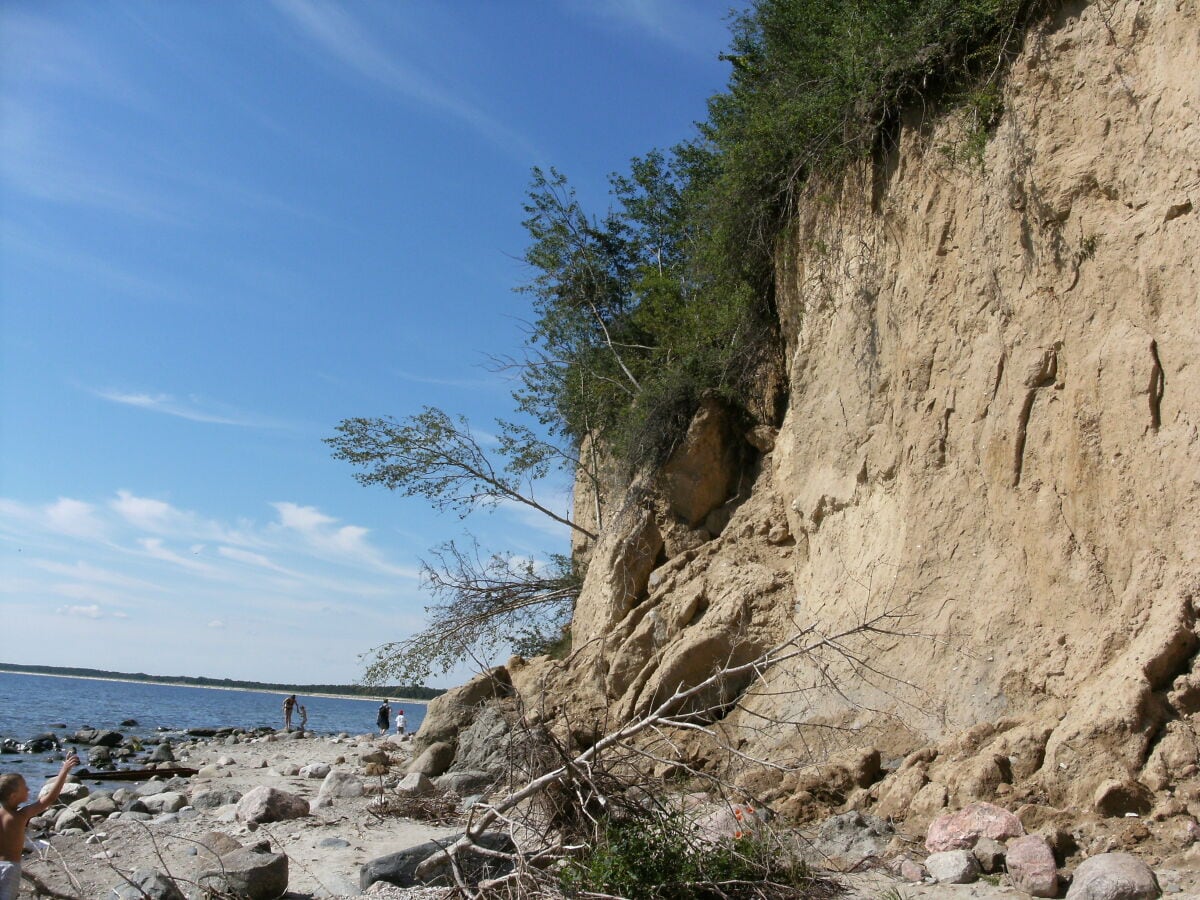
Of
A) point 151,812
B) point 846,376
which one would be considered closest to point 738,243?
point 846,376

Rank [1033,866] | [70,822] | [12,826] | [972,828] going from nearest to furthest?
[12,826], [1033,866], [972,828], [70,822]

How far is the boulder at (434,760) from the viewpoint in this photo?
13837 mm

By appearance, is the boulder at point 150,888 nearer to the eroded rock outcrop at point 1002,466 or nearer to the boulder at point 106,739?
the eroded rock outcrop at point 1002,466

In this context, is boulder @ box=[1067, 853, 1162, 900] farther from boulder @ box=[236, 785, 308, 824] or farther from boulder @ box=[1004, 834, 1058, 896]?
boulder @ box=[236, 785, 308, 824]

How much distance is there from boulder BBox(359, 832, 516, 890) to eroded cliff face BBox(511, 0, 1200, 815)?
1.07m

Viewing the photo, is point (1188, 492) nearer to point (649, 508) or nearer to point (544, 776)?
point (544, 776)

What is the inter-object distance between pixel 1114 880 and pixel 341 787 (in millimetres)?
9188

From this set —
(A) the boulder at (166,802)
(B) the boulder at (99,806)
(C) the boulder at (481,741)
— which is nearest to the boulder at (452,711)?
(C) the boulder at (481,741)

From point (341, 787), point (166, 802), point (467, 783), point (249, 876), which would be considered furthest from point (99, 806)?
point (249, 876)

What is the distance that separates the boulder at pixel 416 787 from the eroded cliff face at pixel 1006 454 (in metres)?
2.07

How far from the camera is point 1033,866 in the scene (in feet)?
18.6

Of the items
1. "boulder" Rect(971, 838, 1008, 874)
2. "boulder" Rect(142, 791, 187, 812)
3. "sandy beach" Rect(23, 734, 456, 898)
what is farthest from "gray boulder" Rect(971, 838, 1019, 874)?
"boulder" Rect(142, 791, 187, 812)

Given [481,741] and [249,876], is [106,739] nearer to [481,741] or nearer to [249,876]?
[481,741]

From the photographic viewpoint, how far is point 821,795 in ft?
25.8
